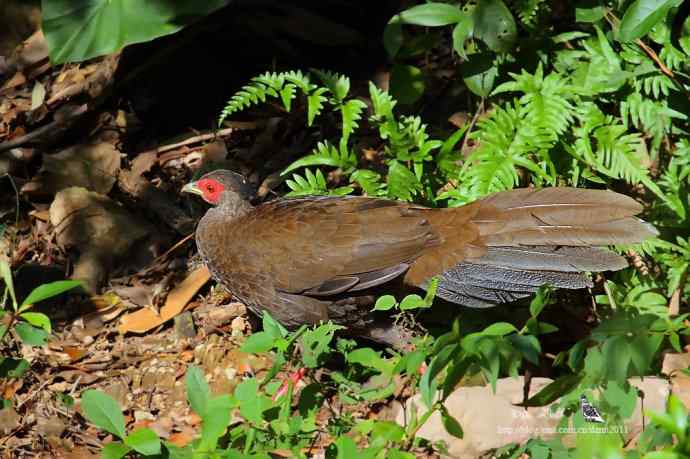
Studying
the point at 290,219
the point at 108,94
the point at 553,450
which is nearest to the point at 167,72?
the point at 108,94

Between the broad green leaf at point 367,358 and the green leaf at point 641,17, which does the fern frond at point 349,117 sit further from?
the broad green leaf at point 367,358

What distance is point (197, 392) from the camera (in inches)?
92.7

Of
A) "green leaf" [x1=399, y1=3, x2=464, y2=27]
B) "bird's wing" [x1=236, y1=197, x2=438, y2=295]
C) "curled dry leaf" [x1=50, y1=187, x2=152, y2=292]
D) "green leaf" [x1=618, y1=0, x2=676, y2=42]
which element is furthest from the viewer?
"curled dry leaf" [x1=50, y1=187, x2=152, y2=292]

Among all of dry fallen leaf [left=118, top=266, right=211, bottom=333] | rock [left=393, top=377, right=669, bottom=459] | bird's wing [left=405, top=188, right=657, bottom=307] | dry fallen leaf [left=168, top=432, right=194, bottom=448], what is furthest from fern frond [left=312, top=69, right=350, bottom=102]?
dry fallen leaf [left=168, top=432, right=194, bottom=448]

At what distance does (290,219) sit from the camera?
4574 mm

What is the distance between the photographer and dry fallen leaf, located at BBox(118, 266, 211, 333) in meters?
5.12

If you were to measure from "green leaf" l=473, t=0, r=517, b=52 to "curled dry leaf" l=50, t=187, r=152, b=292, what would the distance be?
2437mm

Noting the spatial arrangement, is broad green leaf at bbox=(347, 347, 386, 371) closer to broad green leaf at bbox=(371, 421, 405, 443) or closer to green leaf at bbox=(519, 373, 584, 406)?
broad green leaf at bbox=(371, 421, 405, 443)

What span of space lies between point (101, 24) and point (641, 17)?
2974 millimetres

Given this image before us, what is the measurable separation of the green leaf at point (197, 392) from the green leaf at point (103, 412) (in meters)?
0.19

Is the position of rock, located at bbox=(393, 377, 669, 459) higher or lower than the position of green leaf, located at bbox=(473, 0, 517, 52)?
lower

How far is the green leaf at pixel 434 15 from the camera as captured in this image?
502cm

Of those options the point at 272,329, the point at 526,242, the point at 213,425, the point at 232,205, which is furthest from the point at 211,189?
the point at 213,425

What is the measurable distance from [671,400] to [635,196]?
4020mm
